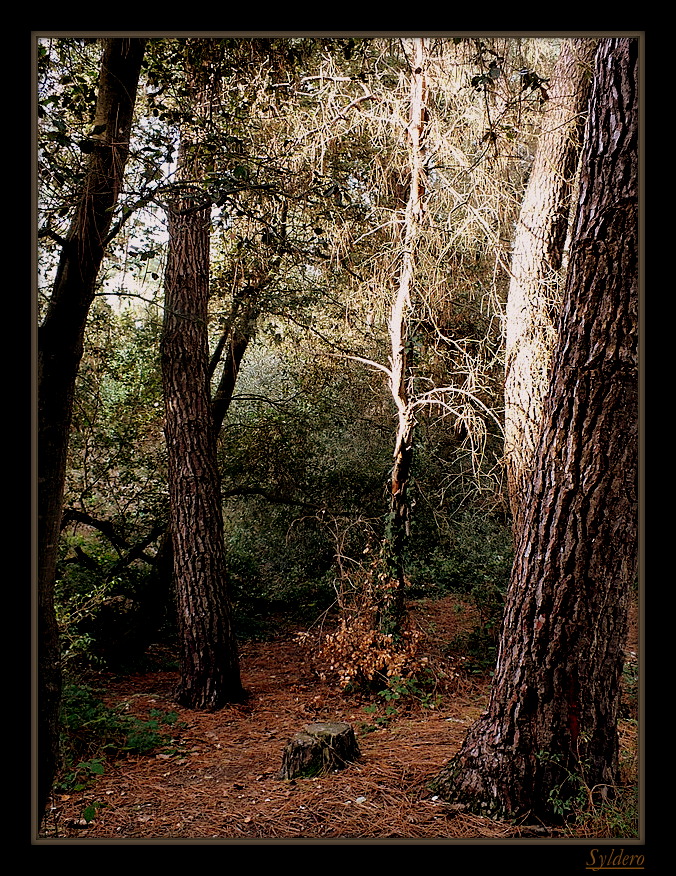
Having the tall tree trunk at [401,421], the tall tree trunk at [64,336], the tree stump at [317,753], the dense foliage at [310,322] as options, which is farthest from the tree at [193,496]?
the tall tree trunk at [64,336]

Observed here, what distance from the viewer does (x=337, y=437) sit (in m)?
9.03

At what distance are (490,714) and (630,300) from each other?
204cm

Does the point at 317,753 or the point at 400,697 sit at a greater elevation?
the point at 317,753

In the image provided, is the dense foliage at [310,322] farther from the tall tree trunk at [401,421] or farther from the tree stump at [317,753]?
the tree stump at [317,753]

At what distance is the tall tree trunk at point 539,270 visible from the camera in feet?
17.3

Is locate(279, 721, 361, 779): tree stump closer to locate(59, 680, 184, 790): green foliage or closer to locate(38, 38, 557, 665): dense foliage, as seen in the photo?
locate(59, 680, 184, 790): green foliage

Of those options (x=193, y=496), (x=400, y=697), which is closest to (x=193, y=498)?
(x=193, y=496)

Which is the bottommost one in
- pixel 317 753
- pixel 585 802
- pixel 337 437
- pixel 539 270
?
pixel 317 753

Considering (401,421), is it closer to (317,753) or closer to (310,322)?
(310,322)

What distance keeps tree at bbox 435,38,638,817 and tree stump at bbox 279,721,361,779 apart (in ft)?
3.88

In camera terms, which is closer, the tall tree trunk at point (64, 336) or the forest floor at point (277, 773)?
the tall tree trunk at point (64, 336)

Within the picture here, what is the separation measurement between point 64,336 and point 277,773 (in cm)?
301

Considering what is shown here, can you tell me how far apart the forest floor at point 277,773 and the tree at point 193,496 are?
0.36m
